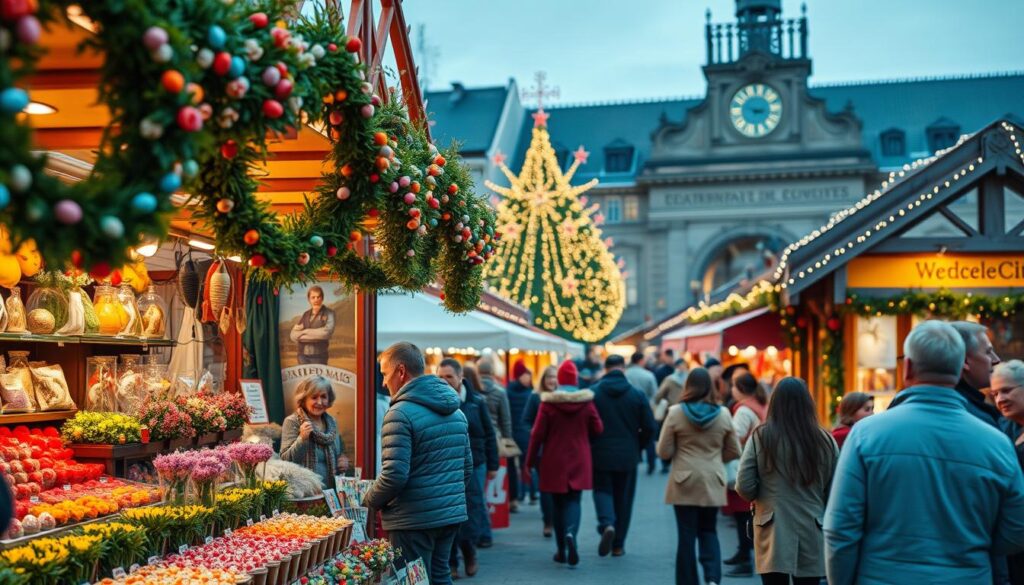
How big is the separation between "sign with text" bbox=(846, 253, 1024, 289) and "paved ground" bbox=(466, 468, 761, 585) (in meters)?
3.19

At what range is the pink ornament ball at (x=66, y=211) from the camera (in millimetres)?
2441

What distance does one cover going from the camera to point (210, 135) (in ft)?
9.40

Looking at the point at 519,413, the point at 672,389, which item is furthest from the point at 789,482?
the point at 672,389

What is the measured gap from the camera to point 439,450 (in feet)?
20.1

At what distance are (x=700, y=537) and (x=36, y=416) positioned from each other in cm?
464

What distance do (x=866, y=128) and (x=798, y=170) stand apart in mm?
7363

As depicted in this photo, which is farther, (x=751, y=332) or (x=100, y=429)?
(x=751, y=332)

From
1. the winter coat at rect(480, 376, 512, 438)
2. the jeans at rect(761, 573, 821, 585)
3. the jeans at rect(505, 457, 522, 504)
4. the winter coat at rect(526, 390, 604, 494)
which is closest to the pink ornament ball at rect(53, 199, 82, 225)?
the jeans at rect(761, 573, 821, 585)

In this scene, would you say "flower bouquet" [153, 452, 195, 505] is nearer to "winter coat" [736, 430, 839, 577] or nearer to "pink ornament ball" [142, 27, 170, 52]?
"winter coat" [736, 430, 839, 577]

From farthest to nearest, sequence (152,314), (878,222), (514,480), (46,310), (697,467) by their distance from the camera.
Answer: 1. (514,480)
2. (878,222)
3. (697,467)
4. (152,314)
5. (46,310)

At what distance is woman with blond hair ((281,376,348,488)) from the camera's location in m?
7.50

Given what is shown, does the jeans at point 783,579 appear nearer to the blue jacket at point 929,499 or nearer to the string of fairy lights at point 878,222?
the blue jacket at point 929,499

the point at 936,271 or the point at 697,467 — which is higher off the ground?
the point at 936,271

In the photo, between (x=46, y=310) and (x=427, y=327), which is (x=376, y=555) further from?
(x=427, y=327)
